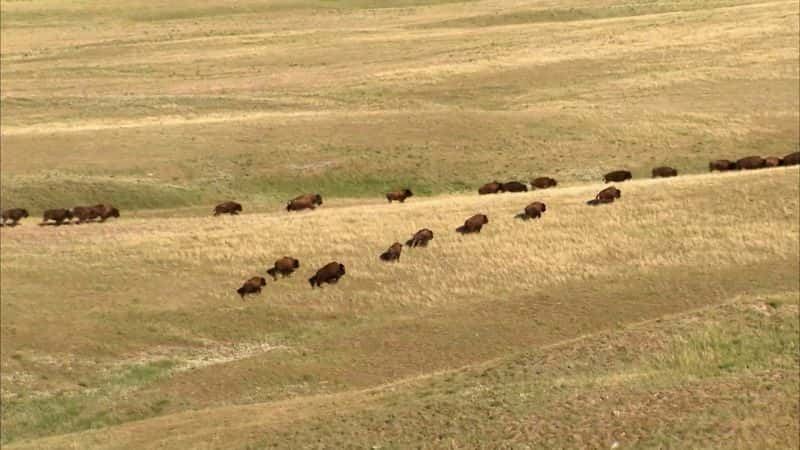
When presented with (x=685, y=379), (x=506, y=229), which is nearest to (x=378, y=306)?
(x=506, y=229)

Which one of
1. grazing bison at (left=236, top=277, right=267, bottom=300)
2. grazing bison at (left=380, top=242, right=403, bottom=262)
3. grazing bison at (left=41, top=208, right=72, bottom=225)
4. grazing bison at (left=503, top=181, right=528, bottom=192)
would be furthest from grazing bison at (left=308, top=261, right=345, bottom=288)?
grazing bison at (left=41, top=208, right=72, bottom=225)

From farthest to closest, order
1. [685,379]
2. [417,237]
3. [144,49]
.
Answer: [144,49] < [417,237] < [685,379]

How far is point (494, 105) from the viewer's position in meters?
73.2

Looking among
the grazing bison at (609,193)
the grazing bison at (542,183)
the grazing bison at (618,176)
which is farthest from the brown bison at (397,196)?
the grazing bison at (609,193)

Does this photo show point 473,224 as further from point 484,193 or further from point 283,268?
point 484,193

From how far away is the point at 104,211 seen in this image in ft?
161

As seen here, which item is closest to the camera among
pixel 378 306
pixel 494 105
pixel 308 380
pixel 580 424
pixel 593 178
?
pixel 580 424

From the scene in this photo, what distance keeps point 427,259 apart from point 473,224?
9.60 ft

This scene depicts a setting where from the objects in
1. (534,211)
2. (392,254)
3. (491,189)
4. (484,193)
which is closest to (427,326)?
(392,254)

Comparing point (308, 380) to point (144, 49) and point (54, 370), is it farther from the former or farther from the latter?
point (144, 49)

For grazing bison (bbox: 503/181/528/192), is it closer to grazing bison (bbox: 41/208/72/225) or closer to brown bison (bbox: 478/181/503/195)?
brown bison (bbox: 478/181/503/195)

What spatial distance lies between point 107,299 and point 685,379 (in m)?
22.2

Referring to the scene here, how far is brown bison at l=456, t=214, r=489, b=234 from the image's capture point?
40.3 metres

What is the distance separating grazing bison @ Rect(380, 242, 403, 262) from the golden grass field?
0.41 metres
